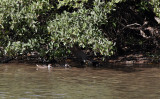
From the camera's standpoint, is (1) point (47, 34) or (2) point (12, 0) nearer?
(2) point (12, 0)

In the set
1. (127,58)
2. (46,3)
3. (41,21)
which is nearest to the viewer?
(46,3)

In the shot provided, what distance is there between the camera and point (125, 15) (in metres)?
25.4

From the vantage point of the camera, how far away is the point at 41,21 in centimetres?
2195

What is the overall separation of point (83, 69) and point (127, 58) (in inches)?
223

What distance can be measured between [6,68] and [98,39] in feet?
16.5

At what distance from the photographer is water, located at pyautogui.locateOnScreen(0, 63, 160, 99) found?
41.7ft

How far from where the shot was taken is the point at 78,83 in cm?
1548

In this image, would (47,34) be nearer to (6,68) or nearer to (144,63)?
(6,68)

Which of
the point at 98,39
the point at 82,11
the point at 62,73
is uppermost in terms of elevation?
the point at 82,11

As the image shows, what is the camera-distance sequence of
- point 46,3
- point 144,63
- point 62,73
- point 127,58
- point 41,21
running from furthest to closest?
point 127,58
point 144,63
point 41,21
point 46,3
point 62,73

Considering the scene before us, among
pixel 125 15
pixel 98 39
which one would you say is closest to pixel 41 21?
pixel 98 39

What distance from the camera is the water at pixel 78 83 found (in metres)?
12.7

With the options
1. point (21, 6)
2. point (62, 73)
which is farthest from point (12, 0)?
point (62, 73)

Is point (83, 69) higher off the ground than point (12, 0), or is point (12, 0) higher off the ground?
point (12, 0)
